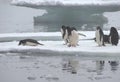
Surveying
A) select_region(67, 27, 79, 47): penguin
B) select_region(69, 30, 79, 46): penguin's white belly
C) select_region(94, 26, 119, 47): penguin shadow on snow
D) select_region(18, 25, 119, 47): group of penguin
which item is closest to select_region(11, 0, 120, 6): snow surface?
select_region(18, 25, 119, 47): group of penguin

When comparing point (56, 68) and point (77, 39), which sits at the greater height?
point (77, 39)

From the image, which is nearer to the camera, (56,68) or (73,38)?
(56,68)

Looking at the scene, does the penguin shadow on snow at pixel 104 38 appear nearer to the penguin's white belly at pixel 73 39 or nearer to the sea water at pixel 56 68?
the penguin's white belly at pixel 73 39

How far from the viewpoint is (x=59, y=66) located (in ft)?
38.9

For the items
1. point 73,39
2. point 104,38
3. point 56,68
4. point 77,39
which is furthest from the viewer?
point 104,38

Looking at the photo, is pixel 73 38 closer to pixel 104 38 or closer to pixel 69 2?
pixel 104 38

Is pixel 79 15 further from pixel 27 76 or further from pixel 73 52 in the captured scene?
pixel 27 76

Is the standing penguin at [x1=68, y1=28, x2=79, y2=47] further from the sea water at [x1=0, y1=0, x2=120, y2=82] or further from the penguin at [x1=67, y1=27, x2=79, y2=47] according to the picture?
the sea water at [x1=0, y1=0, x2=120, y2=82]

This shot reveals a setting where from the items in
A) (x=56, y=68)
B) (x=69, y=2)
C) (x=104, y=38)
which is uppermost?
(x=69, y=2)

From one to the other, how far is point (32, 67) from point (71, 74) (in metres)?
1.58

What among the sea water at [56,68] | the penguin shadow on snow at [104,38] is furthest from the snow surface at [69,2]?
the sea water at [56,68]

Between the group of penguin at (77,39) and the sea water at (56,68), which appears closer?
the sea water at (56,68)

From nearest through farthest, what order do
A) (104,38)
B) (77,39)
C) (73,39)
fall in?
(73,39), (77,39), (104,38)

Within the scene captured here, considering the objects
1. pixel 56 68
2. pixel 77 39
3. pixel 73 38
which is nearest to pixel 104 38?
pixel 77 39
